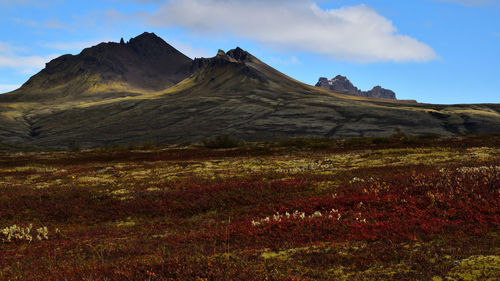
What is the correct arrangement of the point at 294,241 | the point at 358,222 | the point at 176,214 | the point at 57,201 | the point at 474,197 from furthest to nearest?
the point at 57,201 → the point at 176,214 → the point at 474,197 → the point at 358,222 → the point at 294,241

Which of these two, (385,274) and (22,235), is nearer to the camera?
(385,274)

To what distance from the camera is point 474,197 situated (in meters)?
12.2

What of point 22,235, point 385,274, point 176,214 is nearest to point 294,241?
point 385,274

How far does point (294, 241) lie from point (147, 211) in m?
10.6

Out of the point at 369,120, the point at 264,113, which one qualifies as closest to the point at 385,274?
the point at 369,120

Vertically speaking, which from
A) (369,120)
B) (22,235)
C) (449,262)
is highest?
(369,120)

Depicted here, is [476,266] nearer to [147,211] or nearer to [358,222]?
[358,222]

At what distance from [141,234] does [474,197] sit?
43.3 feet

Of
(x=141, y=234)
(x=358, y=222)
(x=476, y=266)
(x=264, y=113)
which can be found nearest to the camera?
(x=476, y=266)

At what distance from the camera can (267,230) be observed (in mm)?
11273

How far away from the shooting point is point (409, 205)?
12703 millimetres

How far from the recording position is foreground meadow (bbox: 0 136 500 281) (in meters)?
7.34

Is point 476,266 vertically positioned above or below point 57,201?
above

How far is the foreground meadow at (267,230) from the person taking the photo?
24.1 ft
